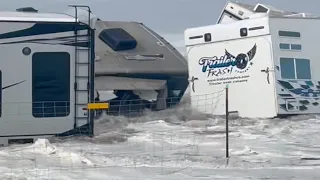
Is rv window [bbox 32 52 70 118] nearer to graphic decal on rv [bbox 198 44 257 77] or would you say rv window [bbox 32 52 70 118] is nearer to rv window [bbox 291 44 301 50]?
graphic decal on rv [bbox 198 44 257 77]

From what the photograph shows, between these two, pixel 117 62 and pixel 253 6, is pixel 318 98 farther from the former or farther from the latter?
pixel 117 62

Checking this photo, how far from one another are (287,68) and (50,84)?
6.17 metres

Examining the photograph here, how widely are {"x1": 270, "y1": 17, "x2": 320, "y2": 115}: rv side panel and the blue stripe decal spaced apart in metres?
5.41

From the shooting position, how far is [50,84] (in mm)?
13305

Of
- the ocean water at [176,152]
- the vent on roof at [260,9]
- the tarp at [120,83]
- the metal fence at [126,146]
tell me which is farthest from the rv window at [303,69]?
the tarp at [120,83]

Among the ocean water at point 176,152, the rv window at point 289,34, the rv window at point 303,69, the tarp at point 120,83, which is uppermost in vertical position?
the rv window at point 289,34

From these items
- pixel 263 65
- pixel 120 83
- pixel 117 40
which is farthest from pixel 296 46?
pixel 117 40

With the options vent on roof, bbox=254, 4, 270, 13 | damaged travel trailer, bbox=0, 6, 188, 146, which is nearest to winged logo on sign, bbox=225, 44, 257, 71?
vent on roof, bbox=254, 4, 270, 13

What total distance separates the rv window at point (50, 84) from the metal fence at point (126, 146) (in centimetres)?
4

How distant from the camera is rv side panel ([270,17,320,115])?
1645cm

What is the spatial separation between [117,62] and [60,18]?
513cm

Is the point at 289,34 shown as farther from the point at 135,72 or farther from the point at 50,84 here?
the point at 50,84

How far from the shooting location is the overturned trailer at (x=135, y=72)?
18375mm

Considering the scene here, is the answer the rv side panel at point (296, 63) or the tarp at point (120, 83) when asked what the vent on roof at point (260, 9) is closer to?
the rv side panel at point (296, 63)
